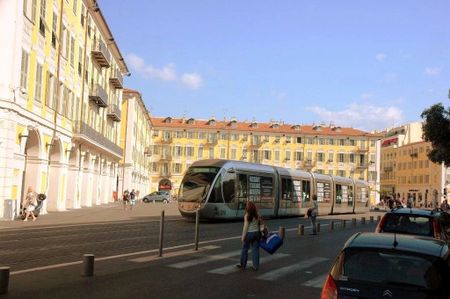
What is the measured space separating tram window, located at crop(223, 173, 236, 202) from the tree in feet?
37.7

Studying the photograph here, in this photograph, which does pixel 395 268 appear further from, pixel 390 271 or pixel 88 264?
pixel 88 264

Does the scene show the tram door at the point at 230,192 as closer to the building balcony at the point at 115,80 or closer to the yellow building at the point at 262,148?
the building balcony at the point at 115,80

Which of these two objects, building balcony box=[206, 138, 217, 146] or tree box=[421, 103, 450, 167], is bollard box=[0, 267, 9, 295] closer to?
tree box=[421, 103, 450, 167]

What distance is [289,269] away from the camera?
40.8 ft

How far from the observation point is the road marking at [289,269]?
37.1 ft

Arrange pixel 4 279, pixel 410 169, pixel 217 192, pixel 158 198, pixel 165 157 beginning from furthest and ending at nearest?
pixel 410 169, pixel 165 157, pixel 158 198, pixel 217 192, pixel 4 279

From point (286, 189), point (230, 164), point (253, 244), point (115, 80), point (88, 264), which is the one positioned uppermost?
point (115, 80)

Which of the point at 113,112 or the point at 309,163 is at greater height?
the point at 113,112

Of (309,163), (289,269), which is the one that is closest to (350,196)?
(289,269)

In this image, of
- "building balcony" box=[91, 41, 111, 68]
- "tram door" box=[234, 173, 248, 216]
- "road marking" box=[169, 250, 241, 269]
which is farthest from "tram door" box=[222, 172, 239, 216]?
"building balcony" box=[91, 41, 111, 68]

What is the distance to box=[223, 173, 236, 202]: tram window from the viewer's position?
2814cm

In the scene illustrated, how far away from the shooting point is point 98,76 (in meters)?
48.7

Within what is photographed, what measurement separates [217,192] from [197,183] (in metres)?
1.13

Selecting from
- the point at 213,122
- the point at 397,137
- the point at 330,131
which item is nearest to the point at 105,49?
the point at 213,122
